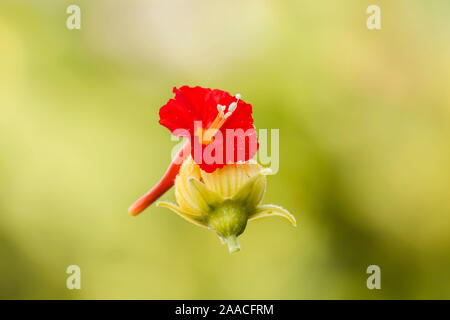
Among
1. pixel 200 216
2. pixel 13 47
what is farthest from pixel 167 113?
pixel 13 47

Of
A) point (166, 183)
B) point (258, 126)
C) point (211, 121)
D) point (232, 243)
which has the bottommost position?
point (232, 243)

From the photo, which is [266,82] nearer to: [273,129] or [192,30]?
[273,129]

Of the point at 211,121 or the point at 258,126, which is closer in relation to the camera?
the point at 211,121

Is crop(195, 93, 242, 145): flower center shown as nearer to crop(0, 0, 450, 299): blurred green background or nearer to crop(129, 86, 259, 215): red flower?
crop(129, 86, 259, 215): red flower

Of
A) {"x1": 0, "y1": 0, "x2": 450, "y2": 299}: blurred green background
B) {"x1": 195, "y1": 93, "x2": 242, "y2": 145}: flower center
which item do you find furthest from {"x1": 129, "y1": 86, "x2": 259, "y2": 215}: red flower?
{"x1": 0, "y1": 0, "x2": 450, "y2": 299}: blurred green background

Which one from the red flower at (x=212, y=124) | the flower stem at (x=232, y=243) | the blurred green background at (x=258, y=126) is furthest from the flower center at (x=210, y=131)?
the blurred green background at (x=258, y=126)

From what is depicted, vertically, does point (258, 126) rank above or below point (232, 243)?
above

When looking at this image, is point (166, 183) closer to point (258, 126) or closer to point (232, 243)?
point (232, 243)

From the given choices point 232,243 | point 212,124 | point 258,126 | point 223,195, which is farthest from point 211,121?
point 258,126
